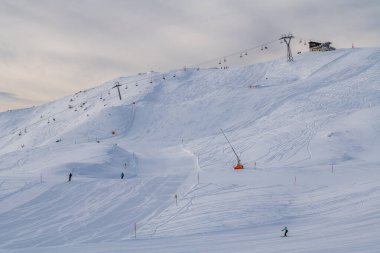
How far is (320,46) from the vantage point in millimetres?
78750

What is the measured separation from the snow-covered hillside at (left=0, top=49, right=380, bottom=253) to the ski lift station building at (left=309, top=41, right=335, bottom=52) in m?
6.01

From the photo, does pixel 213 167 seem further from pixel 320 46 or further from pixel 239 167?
pixel 320 46

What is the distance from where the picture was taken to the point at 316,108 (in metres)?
49.7

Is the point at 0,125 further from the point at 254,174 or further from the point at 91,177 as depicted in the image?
the point at 254,174

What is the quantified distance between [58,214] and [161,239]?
793 cm

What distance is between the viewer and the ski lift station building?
77869mm

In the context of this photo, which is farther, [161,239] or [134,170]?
[134,170]

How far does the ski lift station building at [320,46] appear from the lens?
255ft

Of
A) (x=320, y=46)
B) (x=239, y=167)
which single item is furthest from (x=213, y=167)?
(x=320, y=46)

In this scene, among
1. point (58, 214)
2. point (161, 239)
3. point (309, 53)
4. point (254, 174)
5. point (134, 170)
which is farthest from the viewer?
point (309, 53)

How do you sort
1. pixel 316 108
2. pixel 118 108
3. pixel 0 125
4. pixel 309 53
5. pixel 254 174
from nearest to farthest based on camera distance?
pixel 254 174
pixel 316 108
pixel 118 108
pixel 309 53
pixel 0 125

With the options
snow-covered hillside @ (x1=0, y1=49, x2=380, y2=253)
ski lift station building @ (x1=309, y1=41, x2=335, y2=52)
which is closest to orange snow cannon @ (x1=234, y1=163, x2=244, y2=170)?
snow-covered hillside @ (x1=0, y1=49, x2=380, y2=253)

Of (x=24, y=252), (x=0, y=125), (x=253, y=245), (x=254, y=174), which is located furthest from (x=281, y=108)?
(x=0, y=125)

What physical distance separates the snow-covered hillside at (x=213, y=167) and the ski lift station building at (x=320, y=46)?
19.7 feet
